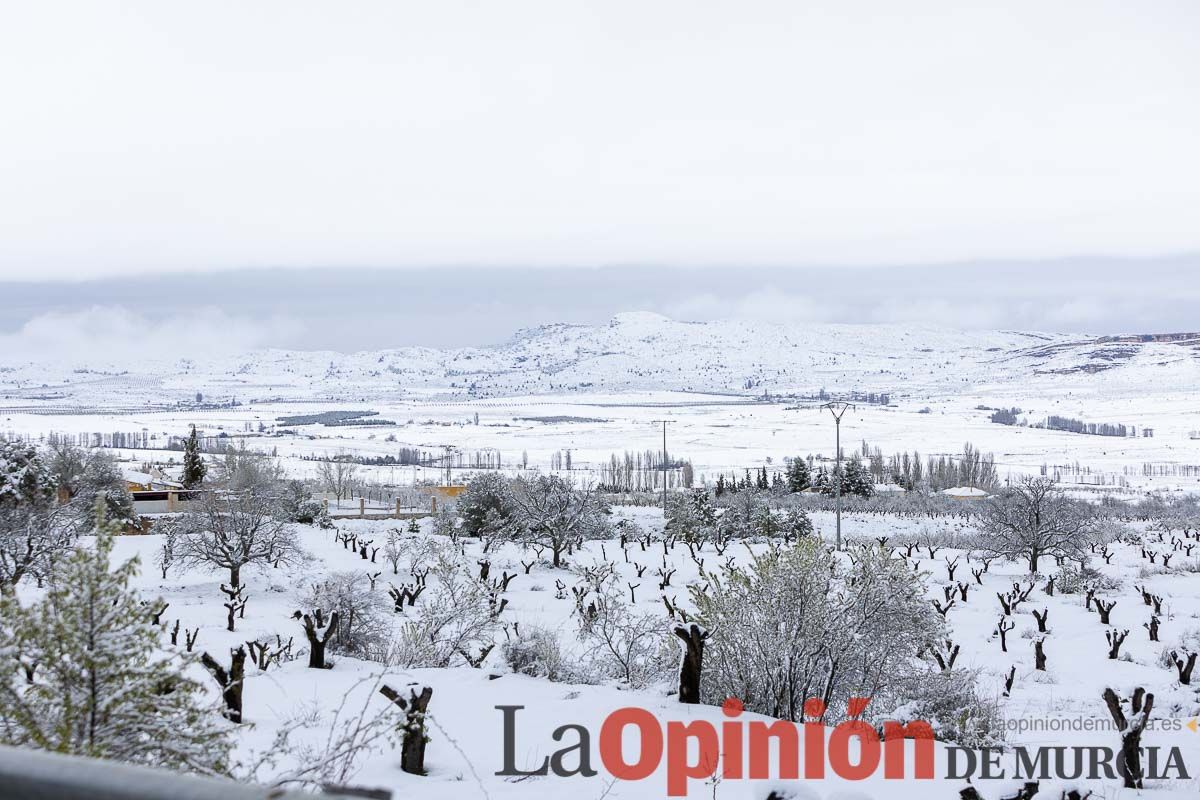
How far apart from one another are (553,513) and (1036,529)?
21465mm

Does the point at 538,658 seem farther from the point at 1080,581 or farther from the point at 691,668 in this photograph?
the point at 1080,581

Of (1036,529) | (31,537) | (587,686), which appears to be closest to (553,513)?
(31,537)

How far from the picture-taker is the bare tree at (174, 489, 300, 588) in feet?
105

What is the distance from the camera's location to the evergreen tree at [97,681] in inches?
190

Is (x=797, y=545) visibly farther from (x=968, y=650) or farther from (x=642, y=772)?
(x=968, y=650)

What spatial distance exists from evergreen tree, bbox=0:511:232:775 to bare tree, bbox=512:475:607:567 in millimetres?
35238

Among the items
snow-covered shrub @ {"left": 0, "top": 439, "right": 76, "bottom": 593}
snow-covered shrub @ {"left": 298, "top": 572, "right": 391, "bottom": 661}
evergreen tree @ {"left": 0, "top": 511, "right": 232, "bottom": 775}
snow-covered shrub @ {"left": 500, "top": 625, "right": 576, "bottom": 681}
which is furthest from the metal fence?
snow-covered shrub @ {"left": 0, "top": 439, "right": 76, "bottom": 593}

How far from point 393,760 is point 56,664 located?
15.6 ft

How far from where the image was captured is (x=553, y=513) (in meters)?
41.2

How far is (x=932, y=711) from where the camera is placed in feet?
44.2

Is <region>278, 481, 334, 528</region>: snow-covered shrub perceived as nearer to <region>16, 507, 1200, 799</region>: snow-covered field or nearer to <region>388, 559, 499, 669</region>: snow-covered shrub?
<region>16, 507, 1200, 799</region>: snow-covered field

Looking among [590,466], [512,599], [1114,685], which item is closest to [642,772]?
[1114,685]

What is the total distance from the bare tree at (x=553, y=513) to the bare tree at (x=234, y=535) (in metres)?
11.3

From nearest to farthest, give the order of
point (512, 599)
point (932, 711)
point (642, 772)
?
point (642, 772)
point (932, 711)
point (512, 599)
